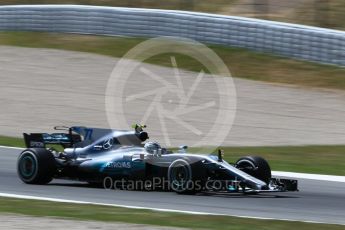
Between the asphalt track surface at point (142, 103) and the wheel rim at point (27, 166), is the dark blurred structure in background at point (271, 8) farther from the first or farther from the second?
the wheel rim at point (27, 166)

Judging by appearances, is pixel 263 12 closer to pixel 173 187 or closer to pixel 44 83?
pixel 44 83

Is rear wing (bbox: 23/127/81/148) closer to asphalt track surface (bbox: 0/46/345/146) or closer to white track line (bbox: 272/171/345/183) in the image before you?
white track line (bbox: 272/171/345/183)

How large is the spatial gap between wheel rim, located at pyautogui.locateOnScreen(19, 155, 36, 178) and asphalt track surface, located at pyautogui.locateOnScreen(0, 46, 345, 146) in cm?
598

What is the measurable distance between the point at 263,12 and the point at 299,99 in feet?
19.4

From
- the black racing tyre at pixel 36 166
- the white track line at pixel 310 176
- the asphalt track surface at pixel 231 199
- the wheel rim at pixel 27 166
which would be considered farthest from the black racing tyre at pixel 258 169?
the wheel rim at pixel 27 166

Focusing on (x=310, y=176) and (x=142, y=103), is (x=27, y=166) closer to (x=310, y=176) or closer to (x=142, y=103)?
(x=310, y=176)

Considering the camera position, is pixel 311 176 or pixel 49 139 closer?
pixel 49 139

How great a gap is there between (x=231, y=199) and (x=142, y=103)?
448 inches

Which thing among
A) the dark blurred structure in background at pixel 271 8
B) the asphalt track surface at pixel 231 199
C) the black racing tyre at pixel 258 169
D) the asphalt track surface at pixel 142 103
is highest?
the dark blurred structure in background at pixel 271 8

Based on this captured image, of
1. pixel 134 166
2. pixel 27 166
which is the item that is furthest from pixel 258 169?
pixel 27 166

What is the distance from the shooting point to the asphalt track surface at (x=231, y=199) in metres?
11.5

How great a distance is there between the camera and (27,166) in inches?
548

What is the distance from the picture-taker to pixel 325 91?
24953 millimetres

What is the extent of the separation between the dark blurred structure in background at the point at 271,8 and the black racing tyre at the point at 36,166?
15.7 metres
